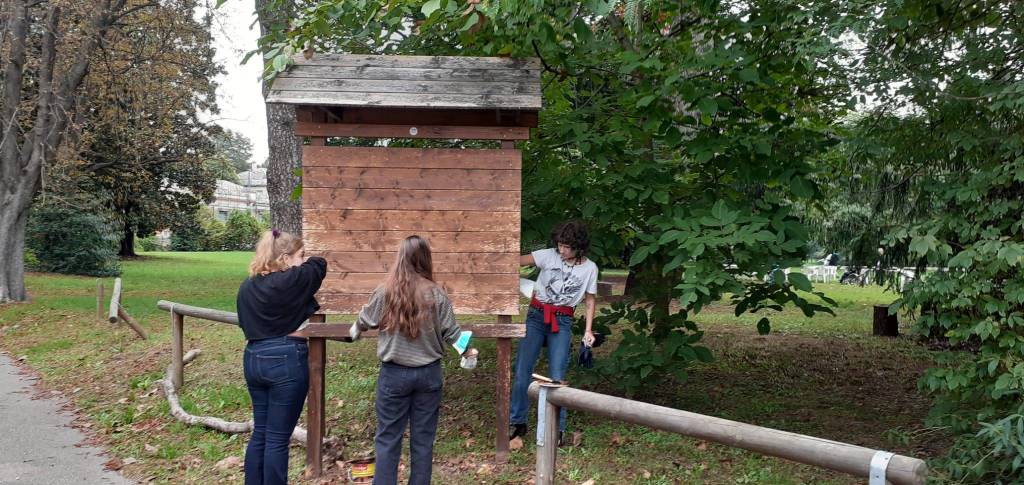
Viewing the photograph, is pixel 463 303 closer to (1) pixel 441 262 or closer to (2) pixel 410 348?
(1) pixel 441 262

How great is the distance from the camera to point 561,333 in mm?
6500

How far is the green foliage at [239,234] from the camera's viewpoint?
61250 millimetres

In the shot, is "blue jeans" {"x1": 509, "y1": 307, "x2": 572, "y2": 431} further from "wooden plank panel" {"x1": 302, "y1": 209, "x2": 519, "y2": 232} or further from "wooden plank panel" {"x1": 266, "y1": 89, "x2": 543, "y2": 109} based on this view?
"wooden plank panel" {"x1": 266, "y1": 89, "x2": 543, "y2": 109}

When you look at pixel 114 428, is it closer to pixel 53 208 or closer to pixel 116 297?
pixel 116 297

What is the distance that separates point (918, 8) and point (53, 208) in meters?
28.4

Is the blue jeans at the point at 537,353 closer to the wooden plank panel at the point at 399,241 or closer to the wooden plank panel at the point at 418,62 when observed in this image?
the wooden plank panel at the point at 399,241

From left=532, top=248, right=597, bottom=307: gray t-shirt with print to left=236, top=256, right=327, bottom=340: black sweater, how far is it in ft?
6.71

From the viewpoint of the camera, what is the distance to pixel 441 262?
6.22 metres

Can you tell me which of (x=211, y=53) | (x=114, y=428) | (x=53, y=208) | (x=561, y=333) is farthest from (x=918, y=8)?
(x=53, y=208)

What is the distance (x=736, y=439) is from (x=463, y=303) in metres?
2.88

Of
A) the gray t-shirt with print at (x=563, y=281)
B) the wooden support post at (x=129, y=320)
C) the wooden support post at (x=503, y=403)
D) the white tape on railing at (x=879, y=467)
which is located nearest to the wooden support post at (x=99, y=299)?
the wooden support post at (x=129, y=320)

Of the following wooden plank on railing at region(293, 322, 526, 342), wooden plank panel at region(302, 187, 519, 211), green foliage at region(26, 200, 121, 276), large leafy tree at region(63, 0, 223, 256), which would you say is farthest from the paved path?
green foliage at region(26, 200, 121, 276)

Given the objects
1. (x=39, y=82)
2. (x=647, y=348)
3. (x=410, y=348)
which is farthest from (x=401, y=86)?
(x=39, y=82)

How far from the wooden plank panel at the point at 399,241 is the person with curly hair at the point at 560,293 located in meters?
0.33
